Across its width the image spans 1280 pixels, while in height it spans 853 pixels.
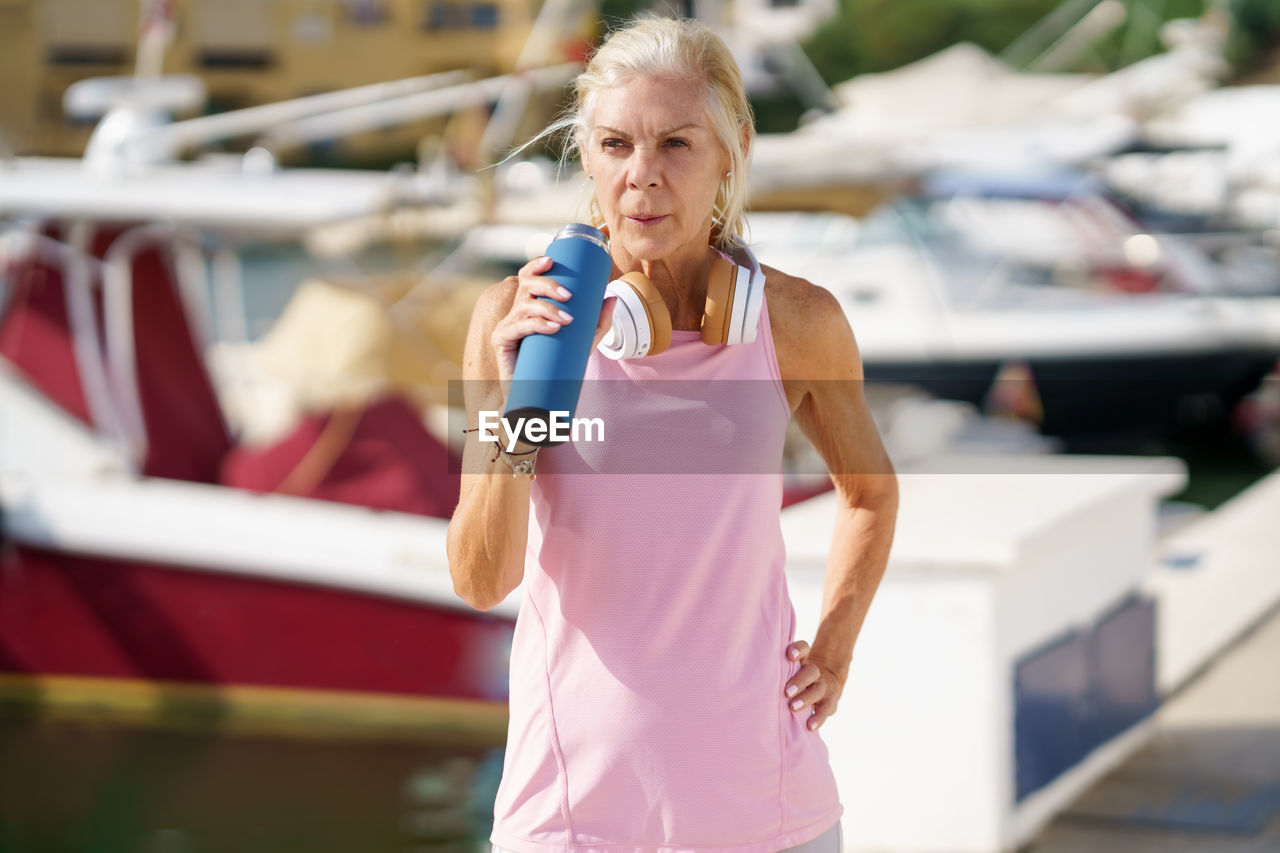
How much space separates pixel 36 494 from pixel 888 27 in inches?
1781

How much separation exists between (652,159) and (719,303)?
172 millimetres

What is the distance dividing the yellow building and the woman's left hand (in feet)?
45.4

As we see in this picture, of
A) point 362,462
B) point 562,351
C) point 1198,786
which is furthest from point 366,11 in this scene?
point 562,351

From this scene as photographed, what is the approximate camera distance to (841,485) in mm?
1855

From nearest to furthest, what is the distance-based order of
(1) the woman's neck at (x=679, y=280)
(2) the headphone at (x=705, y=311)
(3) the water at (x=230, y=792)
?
(2) the headphone at (x=705, y=311) → (1) the woman's neck at (x=679, y=280) → (3) the water at (x=230, y=792)

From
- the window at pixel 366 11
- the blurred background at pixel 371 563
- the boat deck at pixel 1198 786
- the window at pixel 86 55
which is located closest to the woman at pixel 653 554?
the blurred background at pixel 371 563

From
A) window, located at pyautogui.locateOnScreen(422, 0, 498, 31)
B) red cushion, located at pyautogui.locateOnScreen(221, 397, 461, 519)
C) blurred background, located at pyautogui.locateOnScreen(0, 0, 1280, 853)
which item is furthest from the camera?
window, located at pyautogui.locateOnScreen(422, 0, 498, 31)

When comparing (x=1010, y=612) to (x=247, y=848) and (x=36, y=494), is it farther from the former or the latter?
(x=36, y=494)

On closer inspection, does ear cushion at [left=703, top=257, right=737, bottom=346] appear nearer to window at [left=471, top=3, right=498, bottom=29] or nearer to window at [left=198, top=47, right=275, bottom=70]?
window at [left=471, top=3, right=498, bottom=29]

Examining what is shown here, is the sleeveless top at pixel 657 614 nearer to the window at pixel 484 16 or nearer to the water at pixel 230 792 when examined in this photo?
the water at pixel 230 792

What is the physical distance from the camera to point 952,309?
13031 millimetres

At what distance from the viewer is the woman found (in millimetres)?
1562

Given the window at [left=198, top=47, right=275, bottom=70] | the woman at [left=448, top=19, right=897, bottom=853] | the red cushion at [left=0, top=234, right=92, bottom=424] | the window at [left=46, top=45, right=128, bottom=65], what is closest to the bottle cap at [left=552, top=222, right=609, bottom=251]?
the woman at [left=448, top=19, right=897, bottom=853]

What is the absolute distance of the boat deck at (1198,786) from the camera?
12.7 ft
